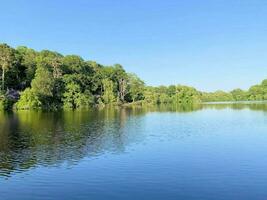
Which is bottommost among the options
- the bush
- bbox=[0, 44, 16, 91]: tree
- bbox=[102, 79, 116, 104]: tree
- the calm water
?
the calm water

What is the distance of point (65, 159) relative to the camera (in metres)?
23.9

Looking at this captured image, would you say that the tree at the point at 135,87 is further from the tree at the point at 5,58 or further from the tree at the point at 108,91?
the tree at the point at 5,58

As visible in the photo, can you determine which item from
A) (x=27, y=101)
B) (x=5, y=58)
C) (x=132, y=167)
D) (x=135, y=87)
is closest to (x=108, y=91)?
(x=135, y=87)

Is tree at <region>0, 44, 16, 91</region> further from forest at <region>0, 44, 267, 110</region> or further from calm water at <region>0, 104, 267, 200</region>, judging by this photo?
calm water at <region>0, 104, 267, 200</region>

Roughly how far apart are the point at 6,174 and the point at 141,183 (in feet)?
26.7

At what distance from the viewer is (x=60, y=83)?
4358 inches


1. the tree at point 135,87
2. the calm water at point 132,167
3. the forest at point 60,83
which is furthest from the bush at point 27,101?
the tree at point 135,87

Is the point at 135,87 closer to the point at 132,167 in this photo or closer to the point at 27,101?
the point at 27,101

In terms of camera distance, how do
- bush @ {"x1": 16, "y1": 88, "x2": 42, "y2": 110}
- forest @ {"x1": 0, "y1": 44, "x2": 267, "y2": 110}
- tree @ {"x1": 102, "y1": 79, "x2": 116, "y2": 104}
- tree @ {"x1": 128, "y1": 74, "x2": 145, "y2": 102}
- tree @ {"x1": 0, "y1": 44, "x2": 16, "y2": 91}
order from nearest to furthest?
bush @ {"x1": 16, "y1": 88, "x2": 42, "y2": 110}, tree @ {"x1": 0, "y1": 44, "x2": 16, "y2": 91}, forest @ {"x1": 0, "y1": 44, "x2": 267, "y2": 110}, tree @ {"x1": 102, "y1": 79, "x2": 116, "y2": 104}, tree @ {"x1": 128, "y1": 74, "x2": 145, "y2": 102}

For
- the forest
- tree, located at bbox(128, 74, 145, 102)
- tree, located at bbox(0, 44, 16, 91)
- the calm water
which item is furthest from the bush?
tree, located at bbox(128, 74, 145, 102)

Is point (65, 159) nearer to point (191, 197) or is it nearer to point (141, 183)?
point (141, 183)

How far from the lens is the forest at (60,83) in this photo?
93062 millimetres

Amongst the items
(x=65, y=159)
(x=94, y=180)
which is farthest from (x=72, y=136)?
(x=94, y=180)

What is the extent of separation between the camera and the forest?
93.1 m
